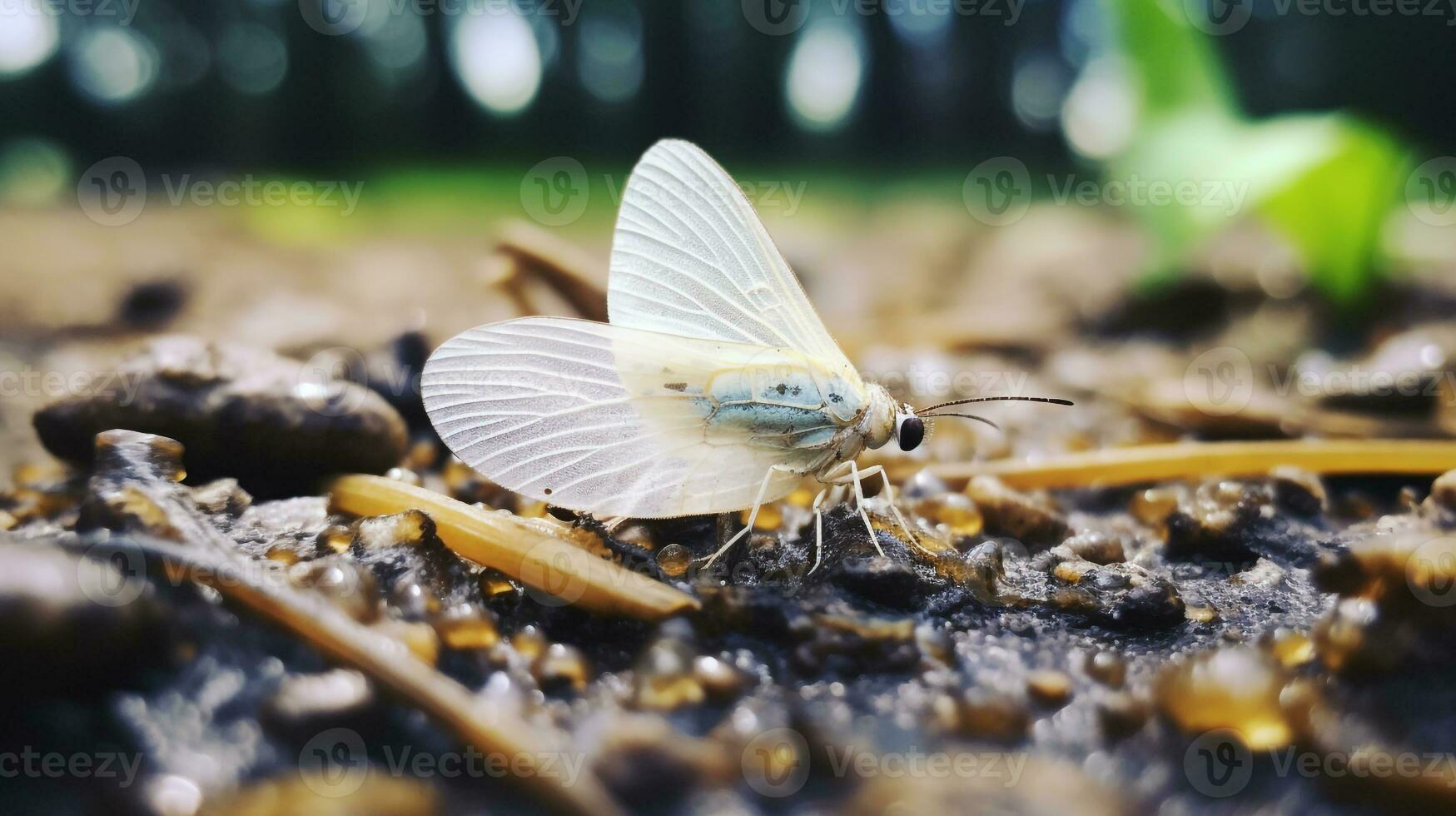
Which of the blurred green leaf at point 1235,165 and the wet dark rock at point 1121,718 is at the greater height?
the blurred green leaf at point 1235,165

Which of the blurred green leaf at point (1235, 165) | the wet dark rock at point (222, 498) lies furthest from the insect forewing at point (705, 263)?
the blurred green leaf at point (1235, 165)

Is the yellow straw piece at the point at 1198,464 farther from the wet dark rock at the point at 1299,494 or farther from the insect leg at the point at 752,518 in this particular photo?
the insect leg at the point at 752,518

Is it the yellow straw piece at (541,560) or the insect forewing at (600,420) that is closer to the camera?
the yellow straw piece at (541,560)

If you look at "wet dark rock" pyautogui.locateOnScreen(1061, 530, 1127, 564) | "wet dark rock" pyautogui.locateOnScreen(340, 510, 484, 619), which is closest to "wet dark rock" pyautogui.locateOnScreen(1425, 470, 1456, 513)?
"wet dark rock" pyautogui.locateOnScreen(1061, 530, 1127, 564)

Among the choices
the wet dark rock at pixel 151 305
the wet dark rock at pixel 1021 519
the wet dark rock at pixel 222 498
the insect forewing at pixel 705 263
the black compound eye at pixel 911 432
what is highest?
the insect forewing at pixel 705 263

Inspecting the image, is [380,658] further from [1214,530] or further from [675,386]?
[1214,530]

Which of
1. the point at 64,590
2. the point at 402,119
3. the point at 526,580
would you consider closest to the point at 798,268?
the point at 526,580
